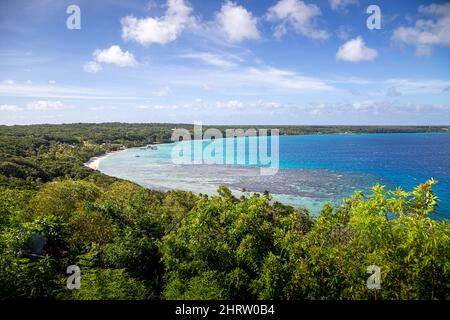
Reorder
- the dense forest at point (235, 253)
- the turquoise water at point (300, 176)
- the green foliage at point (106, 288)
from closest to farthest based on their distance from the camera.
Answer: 1. the dense forest at point (235, 253)
2. the green foliage at point (106, 288)
3. the turquoise water at point (300, 176)

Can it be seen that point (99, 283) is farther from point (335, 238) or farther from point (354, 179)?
point (354, 179)

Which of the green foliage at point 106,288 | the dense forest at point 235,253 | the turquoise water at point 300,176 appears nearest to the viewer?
the dense forest at point 235,253

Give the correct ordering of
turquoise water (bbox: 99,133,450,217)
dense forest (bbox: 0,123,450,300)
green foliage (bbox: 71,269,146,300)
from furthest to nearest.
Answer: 1. turquoise water (bbox: 99,133,450,217)
2. green foliage (bbox: 71,269,146,300)
3. dense forest (bbox: 0,123,450,300)

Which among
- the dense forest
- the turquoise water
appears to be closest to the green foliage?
the dense forest

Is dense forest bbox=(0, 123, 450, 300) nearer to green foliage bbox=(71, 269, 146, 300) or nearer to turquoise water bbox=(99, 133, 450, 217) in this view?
green foliage bbox=(71, 269, 146, 300)

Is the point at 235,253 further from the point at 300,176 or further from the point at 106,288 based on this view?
the point at 300,176

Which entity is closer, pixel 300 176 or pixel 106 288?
pixel 106 288

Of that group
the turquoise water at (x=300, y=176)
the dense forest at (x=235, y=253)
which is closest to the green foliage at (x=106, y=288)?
the dense forest at (x=235, y=253)

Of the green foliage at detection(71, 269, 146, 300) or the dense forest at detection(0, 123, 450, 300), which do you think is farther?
the green foliage at detection(71, 269, 146, 300)

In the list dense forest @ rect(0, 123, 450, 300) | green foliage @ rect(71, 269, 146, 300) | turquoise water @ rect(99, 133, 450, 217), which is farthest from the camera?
turquoise water @ rect(99, 133, 450, 217)

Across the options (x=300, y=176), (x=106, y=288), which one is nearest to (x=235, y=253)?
(x=106, y=288)

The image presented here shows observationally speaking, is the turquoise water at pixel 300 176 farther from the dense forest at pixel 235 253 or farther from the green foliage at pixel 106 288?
the green foliage at pixel 106 288

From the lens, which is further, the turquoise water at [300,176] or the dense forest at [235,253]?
the turquoise water at [300,176]
